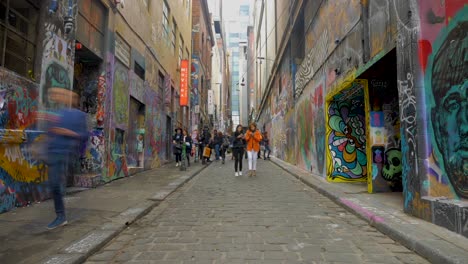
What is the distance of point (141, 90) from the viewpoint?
12.8 meters

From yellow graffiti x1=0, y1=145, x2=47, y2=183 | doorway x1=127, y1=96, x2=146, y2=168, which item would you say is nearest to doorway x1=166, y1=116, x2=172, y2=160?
doorway x1=127, y1=96, x2=146, y2=168

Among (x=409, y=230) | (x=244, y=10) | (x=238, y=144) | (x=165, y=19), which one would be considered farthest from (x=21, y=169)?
(x=244, y=10)

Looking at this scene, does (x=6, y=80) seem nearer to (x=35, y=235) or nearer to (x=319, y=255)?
(x=35, y=235)

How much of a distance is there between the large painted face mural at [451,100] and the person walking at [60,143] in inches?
186

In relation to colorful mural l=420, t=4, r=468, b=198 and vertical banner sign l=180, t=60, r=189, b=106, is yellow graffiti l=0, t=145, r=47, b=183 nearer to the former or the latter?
colorful mural l=420, t=4, r=468, b=198

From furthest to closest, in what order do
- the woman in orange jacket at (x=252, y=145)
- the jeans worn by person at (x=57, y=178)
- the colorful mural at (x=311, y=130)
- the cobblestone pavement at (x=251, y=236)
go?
→ the woman in orange jacket at (x=252, y=145), the colorful mural at (x=311, y=130), the jeans worn by person at (x=57, y=178), the cobblestone pavement at (x=251, y=236)

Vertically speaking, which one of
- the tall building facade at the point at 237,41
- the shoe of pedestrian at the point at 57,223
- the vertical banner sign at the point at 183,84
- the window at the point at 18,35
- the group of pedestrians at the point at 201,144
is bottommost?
the shoe of pedestrian at the point at 57,223

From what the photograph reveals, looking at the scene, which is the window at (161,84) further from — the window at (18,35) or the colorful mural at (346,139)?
the window at (18,35)

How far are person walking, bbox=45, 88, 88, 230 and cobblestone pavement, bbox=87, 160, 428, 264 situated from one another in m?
0.90

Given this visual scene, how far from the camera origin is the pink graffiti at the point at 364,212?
5133mm

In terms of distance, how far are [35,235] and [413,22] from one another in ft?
18.4

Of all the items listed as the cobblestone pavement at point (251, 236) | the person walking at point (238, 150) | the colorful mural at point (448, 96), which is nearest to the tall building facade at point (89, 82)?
the cobblestone pavement at point (251, 236)

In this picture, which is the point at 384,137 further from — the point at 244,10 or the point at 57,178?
the point at 244,10

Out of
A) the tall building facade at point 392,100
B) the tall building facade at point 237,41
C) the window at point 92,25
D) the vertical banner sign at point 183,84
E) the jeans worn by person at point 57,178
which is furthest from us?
the tall building facade at point 237,41
